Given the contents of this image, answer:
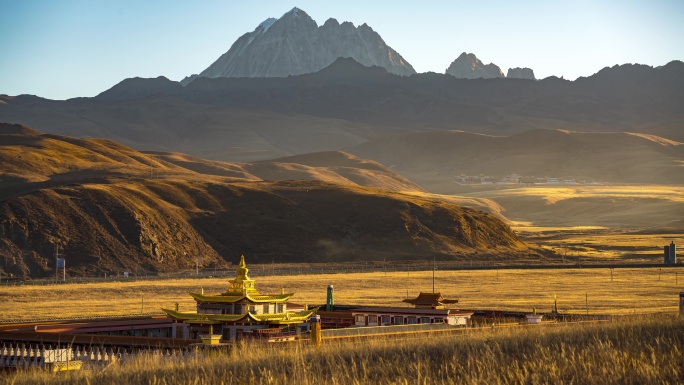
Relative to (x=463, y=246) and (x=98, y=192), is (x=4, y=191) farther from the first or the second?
(x=463, y=246)

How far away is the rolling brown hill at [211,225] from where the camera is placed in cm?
12650

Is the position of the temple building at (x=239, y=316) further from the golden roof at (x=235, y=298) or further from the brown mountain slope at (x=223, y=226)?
the brown mountain slope at (x=223, y=226)

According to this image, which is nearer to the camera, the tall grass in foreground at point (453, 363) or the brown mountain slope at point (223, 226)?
the tall grass in foreground at point (453, 363)

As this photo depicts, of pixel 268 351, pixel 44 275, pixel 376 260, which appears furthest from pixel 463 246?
pixel 268 351

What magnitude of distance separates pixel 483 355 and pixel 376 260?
371ft

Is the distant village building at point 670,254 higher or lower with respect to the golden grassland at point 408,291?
higher

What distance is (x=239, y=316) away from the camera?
50.1 m

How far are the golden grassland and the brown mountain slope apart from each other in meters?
19.9

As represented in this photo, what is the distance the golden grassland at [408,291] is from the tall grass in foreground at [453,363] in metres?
41.0

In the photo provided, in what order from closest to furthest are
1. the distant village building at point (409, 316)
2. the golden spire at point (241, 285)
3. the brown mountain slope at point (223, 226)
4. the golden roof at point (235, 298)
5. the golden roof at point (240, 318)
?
the golden roof at point (240, 318), the golden roof at point (235, 298), the golden spire at point (241, 285), the distant village building at point (409, 316), the brown mountain slope at point (223, 226)

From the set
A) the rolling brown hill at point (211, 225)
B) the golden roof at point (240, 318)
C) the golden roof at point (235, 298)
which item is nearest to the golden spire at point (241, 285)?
the golden roof at point (235, 298)

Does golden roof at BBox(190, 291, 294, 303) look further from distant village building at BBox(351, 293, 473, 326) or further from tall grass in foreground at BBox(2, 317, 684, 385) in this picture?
tall grass in foreground at BBox(2, 317, 684, 385)

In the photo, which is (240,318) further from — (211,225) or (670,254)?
(211,225)

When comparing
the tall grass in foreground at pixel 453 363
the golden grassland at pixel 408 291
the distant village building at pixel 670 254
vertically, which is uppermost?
the tall grass in foreground at pixel 453 363
